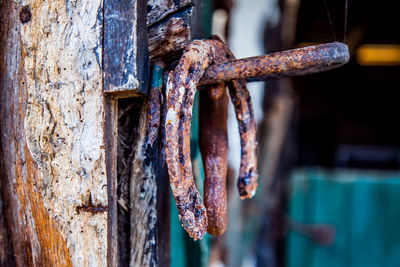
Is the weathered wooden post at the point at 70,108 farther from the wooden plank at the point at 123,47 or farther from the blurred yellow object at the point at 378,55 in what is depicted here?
the blurred yellow object at the point at 378,55

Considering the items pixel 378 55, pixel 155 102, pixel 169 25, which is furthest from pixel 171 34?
pixel 378 55

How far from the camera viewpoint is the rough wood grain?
0.48m

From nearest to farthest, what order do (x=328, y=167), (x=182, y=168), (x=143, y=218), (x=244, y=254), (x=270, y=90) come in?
(x=182, y=168) < (x=143, y=218) < (x=270, y=90) < (x=244, y=254) < (x=328, y=167)

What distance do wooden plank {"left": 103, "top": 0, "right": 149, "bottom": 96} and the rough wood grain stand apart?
0.02 metres

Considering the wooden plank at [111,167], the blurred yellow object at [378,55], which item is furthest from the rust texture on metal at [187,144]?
the blurred yellow object at [378,55]

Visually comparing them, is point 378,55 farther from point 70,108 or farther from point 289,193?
point 70,108

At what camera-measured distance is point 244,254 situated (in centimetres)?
204

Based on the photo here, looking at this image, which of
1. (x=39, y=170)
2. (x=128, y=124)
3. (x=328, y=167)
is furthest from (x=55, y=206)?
(x=328, y=167)

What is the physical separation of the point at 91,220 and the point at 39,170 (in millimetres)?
114

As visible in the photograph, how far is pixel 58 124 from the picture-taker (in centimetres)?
49

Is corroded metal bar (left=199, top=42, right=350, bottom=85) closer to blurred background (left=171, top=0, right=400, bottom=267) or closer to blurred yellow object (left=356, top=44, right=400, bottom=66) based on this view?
blurred background (left=171, top=0, right=400, bottom=267)

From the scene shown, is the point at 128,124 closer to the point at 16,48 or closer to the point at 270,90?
the point at 16,48

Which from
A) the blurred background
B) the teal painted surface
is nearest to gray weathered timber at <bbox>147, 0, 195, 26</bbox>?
the blurred background

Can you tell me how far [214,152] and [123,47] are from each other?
224mm
